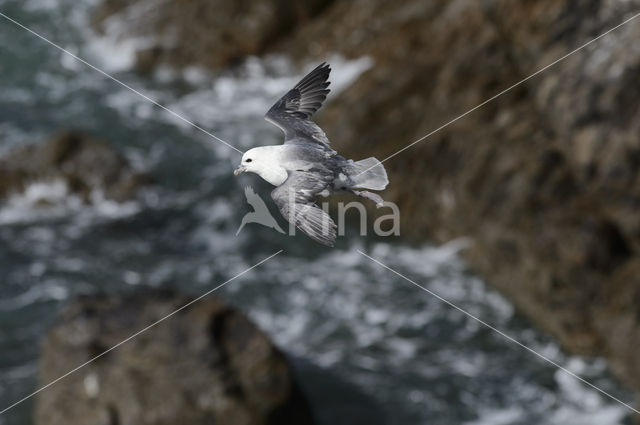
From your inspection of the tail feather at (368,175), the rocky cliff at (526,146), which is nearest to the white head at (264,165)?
the tail feather at (368,175)

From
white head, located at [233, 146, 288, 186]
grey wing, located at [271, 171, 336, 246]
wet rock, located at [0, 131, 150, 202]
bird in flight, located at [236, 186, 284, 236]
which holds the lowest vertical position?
grey wing, located at [271, 171, 336, 246]

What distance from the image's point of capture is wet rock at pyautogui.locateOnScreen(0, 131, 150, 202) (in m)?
13.3

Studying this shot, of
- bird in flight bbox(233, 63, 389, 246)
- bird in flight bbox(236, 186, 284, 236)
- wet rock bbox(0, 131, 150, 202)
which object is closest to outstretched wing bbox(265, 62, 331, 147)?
bird in flight bbox(233, 63, 389, 246)

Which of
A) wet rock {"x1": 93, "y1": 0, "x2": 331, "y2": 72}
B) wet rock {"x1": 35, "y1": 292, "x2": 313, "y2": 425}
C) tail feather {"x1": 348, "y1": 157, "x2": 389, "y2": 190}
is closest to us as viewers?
tail feather {"x1": 348, "y1": 157, "x2": 389, "y2": 190}

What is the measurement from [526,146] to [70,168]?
680cm

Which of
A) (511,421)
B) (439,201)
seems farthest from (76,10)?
(511,421)

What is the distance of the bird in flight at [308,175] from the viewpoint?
3967 millimetres

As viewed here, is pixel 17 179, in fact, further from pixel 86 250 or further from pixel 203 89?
pixel 203 89

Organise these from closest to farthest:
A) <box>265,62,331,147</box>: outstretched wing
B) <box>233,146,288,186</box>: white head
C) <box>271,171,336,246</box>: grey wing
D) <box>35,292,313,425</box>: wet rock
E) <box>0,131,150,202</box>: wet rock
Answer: <box>271,171,336,246</box>: grey wing → <box>233,146,288,186</box>: white head → <box>265,62,331,147</box>: outstretched wing → <box>35,292,313,425</box>: wet rock → <box>0,131,150,202</box>: wet rock

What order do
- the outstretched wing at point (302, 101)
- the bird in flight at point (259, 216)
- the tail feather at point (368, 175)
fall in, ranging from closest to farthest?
1. the tail feather at point (368, 175)
2. the outstretched wing at point (302, 101)
3. the bird in flight at point (259, 216)

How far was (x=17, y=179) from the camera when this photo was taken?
13312mm

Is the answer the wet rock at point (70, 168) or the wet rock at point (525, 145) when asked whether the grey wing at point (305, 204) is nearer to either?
the wet rock at point (525, 145)

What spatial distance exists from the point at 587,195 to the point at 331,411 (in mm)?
4011
